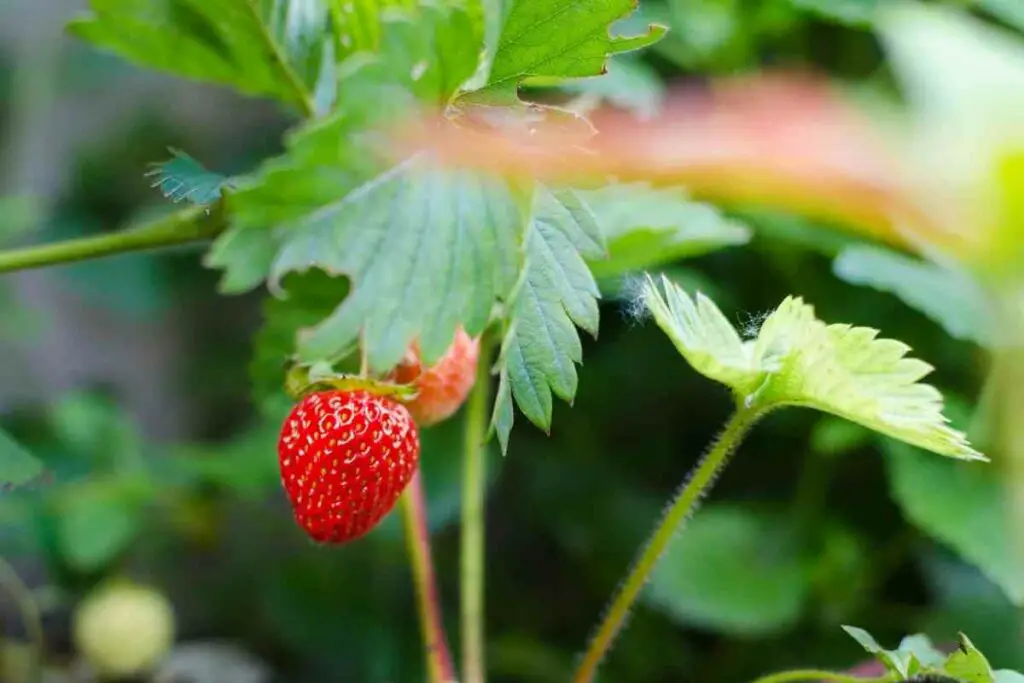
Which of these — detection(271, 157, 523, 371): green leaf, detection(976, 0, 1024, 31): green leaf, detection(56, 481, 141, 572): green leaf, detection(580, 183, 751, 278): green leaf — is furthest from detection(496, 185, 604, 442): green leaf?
detection(56, 481, 141, 572): green leaf

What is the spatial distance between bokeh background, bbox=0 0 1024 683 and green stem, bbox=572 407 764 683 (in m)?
0.20

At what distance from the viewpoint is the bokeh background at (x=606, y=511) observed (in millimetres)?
796

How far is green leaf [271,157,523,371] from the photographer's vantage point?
42cm

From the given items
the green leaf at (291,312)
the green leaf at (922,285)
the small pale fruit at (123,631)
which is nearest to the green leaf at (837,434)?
the green leaf at (922,285)

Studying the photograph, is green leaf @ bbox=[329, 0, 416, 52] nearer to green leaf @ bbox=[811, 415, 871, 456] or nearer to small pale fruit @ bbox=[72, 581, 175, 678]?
green leaf @ bbox=[811, 415, 871, 456]

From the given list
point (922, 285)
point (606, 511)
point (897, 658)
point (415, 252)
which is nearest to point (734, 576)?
point (606, 511)

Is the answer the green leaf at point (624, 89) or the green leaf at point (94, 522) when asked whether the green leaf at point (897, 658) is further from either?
the green leaf at point (94, 522)

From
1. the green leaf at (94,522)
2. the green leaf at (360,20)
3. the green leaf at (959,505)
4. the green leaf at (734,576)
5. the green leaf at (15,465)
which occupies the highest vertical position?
the green leaf at (360,20)

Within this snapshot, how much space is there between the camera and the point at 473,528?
59 cm

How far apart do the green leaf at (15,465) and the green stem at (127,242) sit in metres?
0.08

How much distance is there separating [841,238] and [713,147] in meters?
0.46

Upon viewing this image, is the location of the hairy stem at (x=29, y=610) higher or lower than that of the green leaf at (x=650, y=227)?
lower

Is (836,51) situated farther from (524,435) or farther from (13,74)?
(13,74)

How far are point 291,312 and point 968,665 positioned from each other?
361 millimetres
